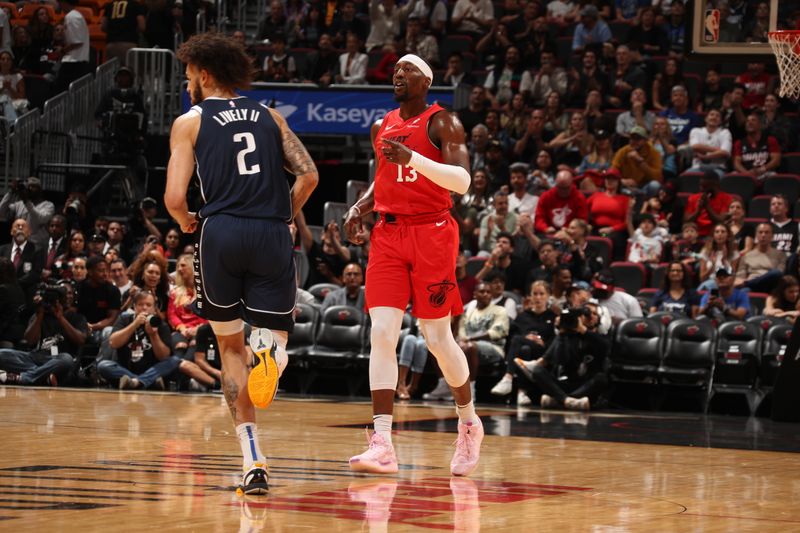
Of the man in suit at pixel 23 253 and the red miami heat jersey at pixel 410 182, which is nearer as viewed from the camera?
the red miami heat jersey at pixel 410 182

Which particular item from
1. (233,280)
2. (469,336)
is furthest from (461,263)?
(233,280)

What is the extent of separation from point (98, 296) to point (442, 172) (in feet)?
31.2

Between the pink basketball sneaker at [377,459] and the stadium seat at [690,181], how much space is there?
9885 mm

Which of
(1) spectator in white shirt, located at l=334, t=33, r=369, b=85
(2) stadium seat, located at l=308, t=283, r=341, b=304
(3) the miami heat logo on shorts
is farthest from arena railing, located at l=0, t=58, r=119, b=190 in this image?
(3) the miami heat logo on shorts

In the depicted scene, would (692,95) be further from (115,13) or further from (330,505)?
(330,505)

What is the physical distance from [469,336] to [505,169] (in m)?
3.41

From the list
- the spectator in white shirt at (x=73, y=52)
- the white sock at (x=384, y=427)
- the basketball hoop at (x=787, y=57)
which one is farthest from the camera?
the spectator in white shirt at (x=73, y=52)

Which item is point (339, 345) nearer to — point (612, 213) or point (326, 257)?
point (326, 257)

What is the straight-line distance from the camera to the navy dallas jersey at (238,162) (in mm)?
5824

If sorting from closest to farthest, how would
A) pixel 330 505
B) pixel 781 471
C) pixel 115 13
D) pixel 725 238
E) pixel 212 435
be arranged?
pixel 330 505, pixel 781 471, pixel 212 435, pixel 725 238, pixel 115 13

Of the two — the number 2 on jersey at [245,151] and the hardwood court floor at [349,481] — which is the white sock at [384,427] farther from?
the number 2 on jersey at [245,151]

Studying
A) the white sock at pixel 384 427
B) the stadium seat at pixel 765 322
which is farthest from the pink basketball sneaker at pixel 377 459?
the stadium seat at pixel 765 322

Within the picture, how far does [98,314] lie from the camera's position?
49.3ft

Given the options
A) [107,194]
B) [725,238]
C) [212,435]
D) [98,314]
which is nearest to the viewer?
[212,435]
